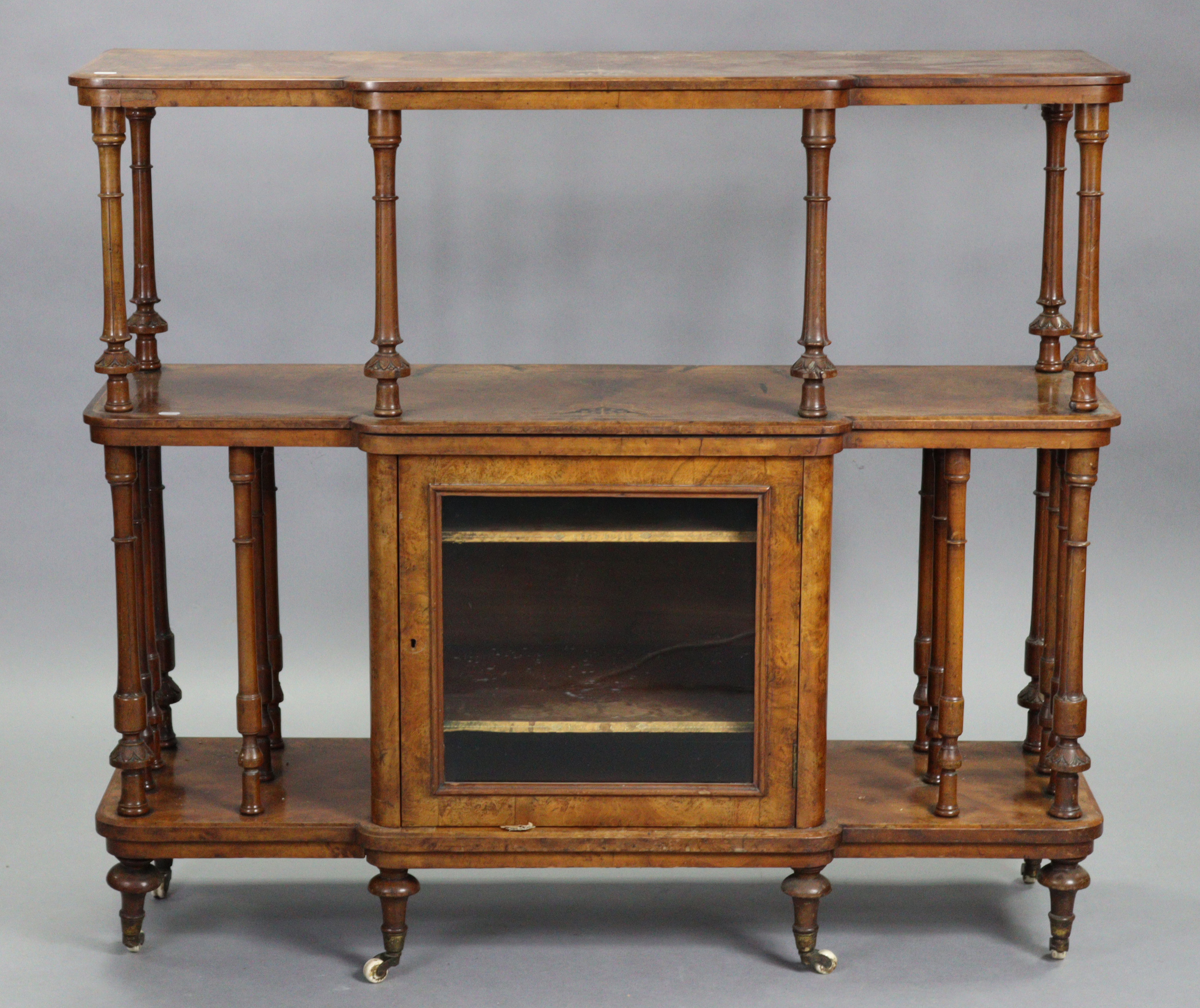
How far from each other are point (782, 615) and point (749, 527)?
0.63 ft

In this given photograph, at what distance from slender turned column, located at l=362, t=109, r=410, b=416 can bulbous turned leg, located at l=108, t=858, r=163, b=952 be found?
115cm

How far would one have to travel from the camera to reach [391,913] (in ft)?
14.6

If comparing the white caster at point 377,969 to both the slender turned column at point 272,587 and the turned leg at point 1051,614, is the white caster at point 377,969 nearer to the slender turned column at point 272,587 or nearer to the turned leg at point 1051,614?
the slender turned column at point 272,587

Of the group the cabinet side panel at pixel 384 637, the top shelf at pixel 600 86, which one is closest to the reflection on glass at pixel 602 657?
the cabinet side panel at pixel 384 637

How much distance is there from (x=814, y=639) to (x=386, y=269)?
3.76 feet

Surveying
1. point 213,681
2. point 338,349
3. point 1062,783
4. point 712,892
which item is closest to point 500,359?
point 338,349

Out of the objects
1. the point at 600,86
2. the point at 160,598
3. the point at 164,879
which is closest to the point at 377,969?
the point at 164,879

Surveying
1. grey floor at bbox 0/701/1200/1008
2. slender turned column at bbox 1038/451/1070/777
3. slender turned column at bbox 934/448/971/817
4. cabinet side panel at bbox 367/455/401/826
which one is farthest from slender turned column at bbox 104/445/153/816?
slender turned column at bbox 1038/451/1070/777

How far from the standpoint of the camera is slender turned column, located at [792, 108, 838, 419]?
13.3 ft

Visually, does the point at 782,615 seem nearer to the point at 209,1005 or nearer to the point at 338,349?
the point at 209,1005

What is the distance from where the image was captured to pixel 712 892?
485 centimetres

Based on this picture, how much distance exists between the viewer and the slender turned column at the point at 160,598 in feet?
15.3

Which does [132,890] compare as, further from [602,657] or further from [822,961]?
[822,961]

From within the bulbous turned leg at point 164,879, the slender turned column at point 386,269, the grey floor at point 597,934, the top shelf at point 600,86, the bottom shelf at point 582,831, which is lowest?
the grey floor at point 597,934
